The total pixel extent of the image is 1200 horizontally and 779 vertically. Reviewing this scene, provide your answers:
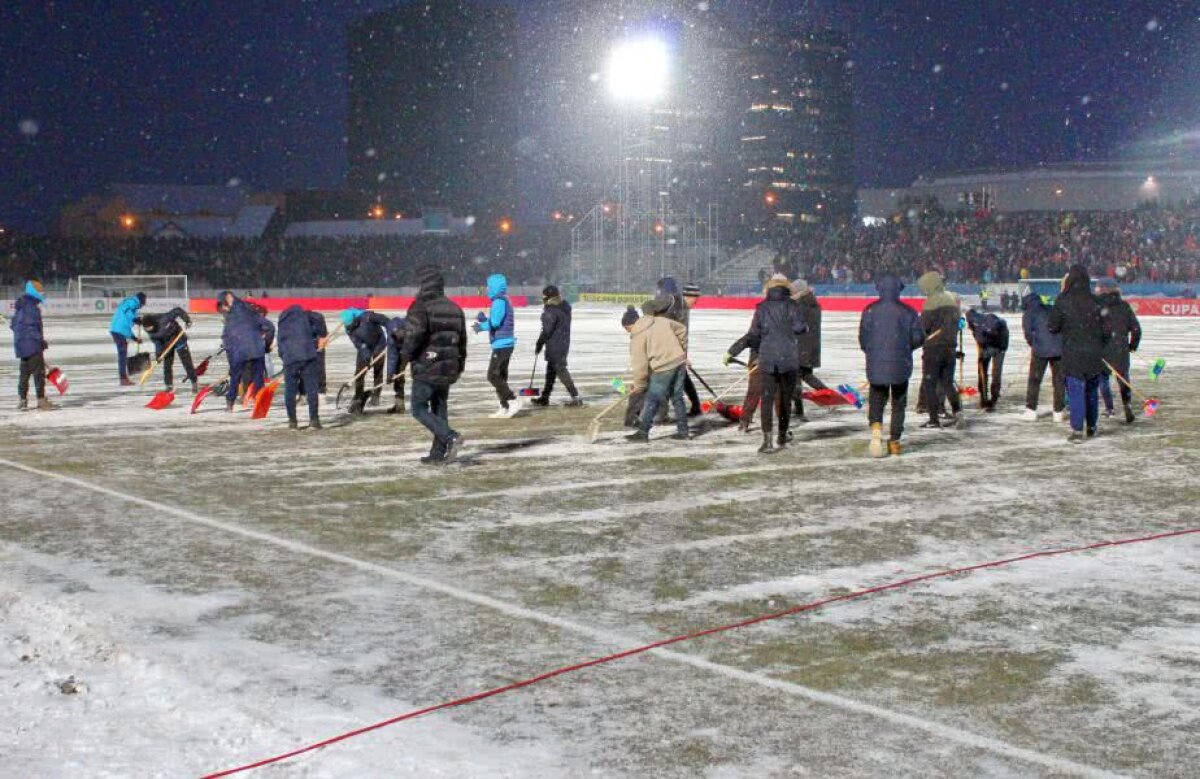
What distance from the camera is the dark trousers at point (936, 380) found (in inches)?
580

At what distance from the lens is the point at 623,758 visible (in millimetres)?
4688

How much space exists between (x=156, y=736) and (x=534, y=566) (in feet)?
10.6

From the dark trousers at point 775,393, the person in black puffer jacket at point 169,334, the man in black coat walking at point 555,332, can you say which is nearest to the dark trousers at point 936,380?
→ the dark trousers at point 775,393

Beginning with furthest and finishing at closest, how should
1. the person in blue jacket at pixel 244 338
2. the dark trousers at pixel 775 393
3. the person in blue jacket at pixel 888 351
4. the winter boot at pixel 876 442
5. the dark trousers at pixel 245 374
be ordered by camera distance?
the dark trousers at pixel 245 374, the person in blue jacket at pixel 244 338, the dark trousers at pixel 775 393, the winter boot at pixel 876 442, the person in blue jacket at pixel 888 351

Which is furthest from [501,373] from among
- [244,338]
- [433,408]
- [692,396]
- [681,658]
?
[681,658]

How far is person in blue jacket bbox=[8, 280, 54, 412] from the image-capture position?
55.7 ft

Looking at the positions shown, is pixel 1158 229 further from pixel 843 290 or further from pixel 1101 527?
pixel 1101 527

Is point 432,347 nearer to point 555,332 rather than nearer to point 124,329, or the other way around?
point 555,332

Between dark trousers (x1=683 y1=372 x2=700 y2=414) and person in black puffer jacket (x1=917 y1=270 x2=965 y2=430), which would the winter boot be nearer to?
person in black puffer jacket (x1=917 y1=270 x2=965 y2=430)

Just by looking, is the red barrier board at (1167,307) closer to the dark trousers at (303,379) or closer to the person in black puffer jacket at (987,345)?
the person in black puffer jacket at (987,345)

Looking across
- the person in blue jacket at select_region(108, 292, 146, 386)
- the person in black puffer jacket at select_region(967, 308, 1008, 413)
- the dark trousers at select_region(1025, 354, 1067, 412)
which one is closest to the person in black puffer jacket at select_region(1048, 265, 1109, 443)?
the dark trousers at select_region(1025, 354, 1067, 412)

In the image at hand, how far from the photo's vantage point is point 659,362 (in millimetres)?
13625

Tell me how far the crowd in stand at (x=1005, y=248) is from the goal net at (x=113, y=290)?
30.1 meters

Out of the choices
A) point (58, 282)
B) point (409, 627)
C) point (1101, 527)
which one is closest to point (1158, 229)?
point (58, 282)
